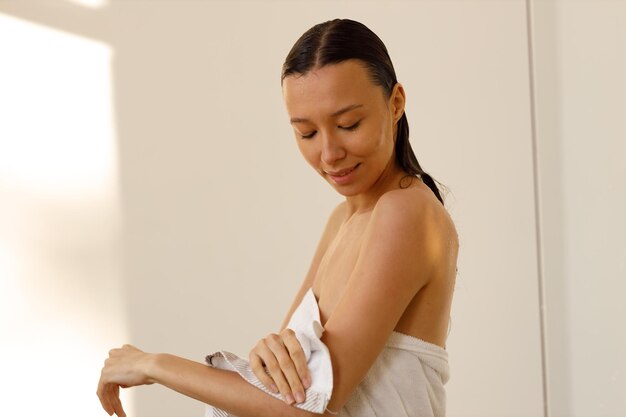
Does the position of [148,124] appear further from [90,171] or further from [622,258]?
[622,258]

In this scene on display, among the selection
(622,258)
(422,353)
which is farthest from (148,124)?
(422,353)

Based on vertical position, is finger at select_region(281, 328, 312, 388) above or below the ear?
below

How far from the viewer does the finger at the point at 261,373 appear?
107 cm

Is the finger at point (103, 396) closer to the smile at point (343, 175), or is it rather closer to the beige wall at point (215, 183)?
the smile at point (343, 175)

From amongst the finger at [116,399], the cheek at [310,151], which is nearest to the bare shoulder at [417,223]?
the cheek at [310,151]

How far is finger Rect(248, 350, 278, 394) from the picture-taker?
1.07 meters

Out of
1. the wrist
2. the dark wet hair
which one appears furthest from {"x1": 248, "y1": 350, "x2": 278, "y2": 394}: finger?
the dark wet hair

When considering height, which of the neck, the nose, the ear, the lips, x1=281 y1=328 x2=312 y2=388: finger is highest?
the ear

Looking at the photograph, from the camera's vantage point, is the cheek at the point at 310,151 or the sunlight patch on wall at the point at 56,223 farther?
the sunlight patch on wall at the point at 56,223

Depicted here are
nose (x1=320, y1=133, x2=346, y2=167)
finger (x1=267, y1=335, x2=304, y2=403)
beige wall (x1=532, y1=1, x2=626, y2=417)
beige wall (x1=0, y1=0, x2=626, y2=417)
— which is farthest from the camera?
beige wall (x1=0, y1=0, x2=626, y2=417)

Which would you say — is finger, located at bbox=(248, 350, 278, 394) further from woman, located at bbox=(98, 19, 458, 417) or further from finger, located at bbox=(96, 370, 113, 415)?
finger, located at bbox=(96, 370, 113, 415)

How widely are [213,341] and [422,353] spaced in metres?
1.38

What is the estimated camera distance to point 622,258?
6.39 ft

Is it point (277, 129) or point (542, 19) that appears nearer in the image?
point (542, 19)
